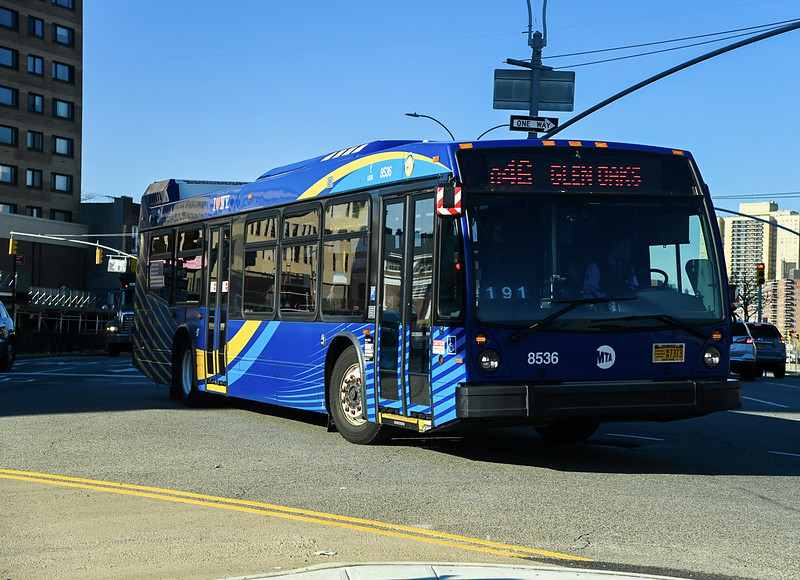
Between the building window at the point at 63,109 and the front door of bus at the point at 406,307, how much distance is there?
79.0 meters

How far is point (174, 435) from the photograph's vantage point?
12609 mm

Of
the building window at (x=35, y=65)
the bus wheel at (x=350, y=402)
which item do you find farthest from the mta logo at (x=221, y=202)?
the building window at (x=35, y=65)

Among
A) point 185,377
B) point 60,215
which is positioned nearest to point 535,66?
point 185,377

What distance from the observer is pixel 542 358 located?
9.72 meters

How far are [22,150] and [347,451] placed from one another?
254 ft

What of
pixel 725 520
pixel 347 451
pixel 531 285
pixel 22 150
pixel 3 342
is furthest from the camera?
pixel 22 150

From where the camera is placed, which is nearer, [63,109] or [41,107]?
[41,107]

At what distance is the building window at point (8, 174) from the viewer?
8131 cm

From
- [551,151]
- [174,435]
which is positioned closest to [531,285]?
[551,151]

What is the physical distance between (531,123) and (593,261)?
47.2ft

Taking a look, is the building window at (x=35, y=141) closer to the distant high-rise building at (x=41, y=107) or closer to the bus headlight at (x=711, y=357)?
the distant high-rise building at (x=41, y=107)

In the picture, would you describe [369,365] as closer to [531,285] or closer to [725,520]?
[531,285]

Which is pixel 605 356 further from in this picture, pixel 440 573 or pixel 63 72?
pixel 63 72

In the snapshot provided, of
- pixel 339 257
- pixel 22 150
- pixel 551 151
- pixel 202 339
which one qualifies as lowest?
pixel 202 339
